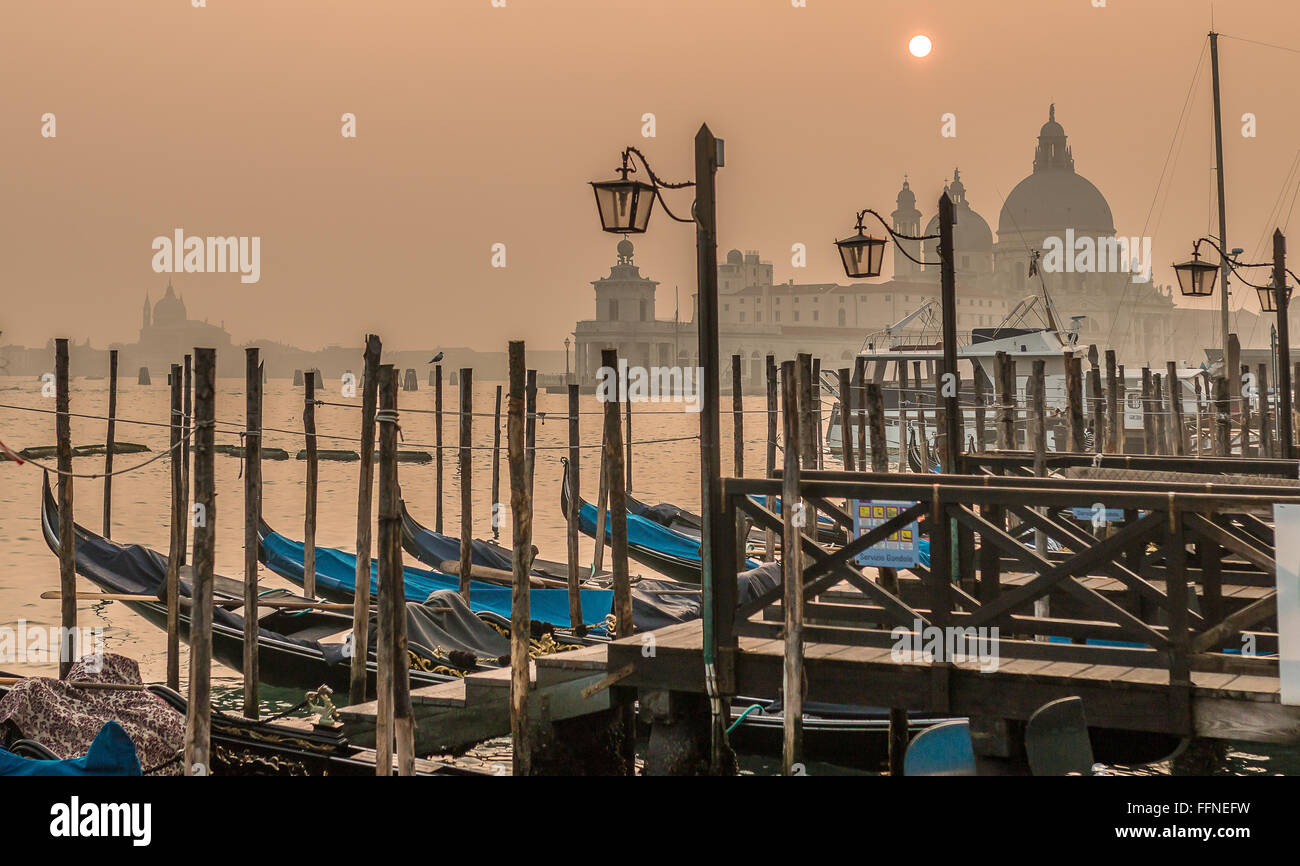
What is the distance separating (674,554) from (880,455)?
267 cm

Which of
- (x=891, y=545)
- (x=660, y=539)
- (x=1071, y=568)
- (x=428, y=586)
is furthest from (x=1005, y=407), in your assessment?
(x=660, y=539)

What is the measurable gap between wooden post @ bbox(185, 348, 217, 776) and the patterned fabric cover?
1.30 ft

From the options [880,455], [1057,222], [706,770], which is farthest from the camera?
[1057,222]

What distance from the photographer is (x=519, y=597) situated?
6.23 m

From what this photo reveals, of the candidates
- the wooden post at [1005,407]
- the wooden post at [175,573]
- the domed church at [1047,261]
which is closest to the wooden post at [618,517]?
the wooden post at [175,573]

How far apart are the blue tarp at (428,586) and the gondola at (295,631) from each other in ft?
1.64

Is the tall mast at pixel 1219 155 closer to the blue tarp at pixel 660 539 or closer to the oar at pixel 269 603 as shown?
the blue tarp at pixel 660 539

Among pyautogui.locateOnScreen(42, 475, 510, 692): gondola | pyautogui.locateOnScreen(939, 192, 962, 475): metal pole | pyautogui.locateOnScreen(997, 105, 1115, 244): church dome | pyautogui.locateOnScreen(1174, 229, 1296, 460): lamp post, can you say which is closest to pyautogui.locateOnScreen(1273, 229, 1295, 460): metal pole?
pyautogui.locateOnScreen(1174, 229, 1296, 460): lamp post

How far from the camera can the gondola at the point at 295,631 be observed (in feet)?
27.8

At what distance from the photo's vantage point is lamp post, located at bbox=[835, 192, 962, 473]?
7566 millimetres

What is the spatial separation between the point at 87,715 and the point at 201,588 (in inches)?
36.8
